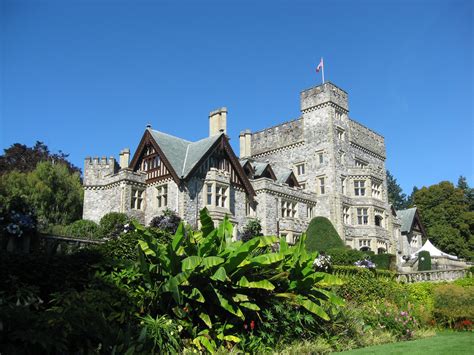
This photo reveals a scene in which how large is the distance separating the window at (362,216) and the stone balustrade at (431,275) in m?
12.2

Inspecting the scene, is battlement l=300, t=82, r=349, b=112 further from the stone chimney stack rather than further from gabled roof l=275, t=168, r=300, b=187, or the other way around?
gabled roof l=275, t=168, r=300, b=187

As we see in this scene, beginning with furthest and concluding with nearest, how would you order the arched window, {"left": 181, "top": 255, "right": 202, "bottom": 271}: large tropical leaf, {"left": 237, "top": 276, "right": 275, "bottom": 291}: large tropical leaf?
the arched window, {"left": 237, "top": 276, "right": 275, "bottom": 291}: large tropical leaf, {"left": 181, "top": 255, "right": 202, "bottom": 271}: large tropical leaf

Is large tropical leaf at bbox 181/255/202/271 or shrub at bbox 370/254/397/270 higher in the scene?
shrub at bbox 370/254/397/270

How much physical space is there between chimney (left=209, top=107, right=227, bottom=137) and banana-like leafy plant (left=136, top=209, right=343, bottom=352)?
80.7 feet

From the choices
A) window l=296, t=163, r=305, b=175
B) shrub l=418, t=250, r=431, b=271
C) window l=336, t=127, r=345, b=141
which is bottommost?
shrub l=418, t=250, r=431, b=271

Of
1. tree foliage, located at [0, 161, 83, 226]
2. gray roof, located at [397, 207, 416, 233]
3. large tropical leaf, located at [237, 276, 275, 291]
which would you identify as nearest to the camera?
large tropical leaf, located at [237, 276, 275, 291]

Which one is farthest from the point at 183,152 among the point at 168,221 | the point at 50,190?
the point at 50,190

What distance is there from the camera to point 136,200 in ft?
103

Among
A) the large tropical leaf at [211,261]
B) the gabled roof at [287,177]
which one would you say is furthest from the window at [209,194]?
the large tropical leaf at [211,261]

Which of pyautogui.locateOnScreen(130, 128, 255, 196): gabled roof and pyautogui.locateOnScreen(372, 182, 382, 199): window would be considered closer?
pyautogui.locateOnScreen(130, 128, 255, 196): gabled roof

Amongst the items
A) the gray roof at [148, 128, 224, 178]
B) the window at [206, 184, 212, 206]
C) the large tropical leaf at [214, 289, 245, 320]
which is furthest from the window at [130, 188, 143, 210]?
the large tropical leaf at [214, 289, 245, 320]

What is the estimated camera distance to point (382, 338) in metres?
12.8

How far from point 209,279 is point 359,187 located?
34.2m

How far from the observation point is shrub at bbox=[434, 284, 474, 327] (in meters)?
16.0
